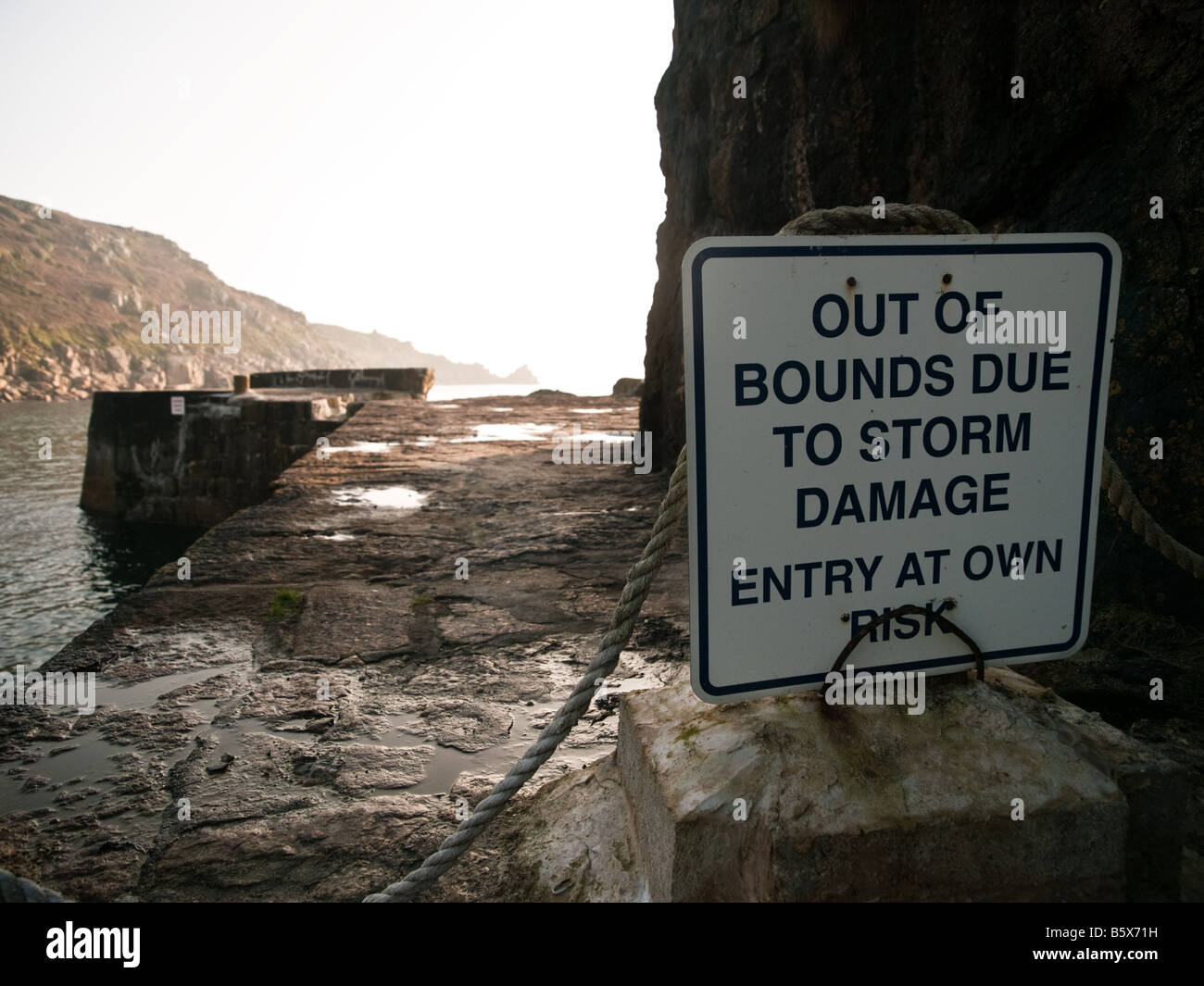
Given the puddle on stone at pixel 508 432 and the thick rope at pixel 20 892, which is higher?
the puddle on stone at pixel 508 432

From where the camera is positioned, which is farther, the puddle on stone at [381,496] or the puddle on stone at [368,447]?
the puddle on stone at [368,447]

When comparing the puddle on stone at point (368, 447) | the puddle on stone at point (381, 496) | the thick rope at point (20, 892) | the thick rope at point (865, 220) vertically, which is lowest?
the thick rope at point (20, 892)

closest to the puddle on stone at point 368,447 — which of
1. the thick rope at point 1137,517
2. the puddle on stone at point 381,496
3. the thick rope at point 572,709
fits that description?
the puddle on stone at point 381,496

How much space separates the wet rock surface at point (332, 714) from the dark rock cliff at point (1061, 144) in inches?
64.9

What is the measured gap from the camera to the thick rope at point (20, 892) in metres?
1.07

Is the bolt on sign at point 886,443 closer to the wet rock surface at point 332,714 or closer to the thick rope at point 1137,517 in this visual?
the thick rope at point 1137,517

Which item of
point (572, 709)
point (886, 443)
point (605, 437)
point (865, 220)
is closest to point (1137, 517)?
point (886, 443)

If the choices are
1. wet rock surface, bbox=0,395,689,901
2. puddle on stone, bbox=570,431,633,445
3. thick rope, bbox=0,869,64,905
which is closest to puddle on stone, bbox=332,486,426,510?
wet rock surface, bbox=0,395,689,901

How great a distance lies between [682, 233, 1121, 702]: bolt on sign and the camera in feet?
4.14

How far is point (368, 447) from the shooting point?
24.9ft

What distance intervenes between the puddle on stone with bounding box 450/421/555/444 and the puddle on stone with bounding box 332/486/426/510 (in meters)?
2.51

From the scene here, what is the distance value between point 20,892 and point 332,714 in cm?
118

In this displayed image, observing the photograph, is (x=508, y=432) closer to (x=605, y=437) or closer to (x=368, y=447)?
(x=605, y=437)
